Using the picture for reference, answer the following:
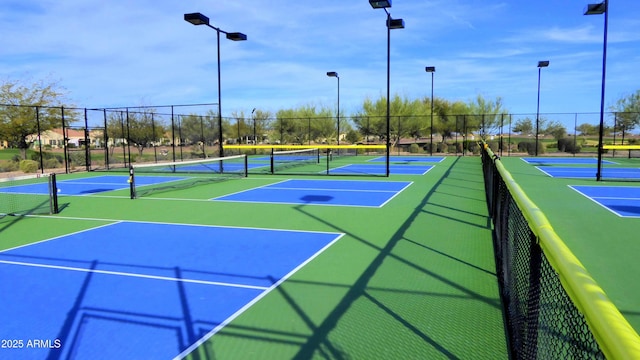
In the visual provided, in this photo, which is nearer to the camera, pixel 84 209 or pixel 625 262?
pixel 625 262

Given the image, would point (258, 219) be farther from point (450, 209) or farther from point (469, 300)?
point (469, 300)

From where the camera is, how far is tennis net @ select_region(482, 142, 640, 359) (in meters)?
1.33

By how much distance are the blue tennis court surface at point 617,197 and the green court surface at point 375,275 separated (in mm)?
850

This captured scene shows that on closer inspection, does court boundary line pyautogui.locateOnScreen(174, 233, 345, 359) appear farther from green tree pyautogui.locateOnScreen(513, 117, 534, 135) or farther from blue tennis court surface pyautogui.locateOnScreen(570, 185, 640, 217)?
green tree pyautogui.locateOnScreen(513, 117, 534, 135)

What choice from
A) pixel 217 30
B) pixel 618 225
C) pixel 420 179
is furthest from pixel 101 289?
pixel 217 30

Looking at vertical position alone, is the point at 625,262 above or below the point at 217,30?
below

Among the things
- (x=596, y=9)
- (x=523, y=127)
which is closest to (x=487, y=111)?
(x=523, y=127)

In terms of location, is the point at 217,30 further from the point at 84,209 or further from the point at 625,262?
the point at 625,262

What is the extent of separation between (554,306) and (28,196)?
15785 mm

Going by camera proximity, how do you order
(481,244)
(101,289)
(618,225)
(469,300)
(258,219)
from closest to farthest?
(469,300) < (101,289) < (481,244) < (618,225) < (258,219)

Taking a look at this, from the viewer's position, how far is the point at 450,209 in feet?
36.7

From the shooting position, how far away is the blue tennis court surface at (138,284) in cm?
434

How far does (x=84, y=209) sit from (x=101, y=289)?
22.8ft

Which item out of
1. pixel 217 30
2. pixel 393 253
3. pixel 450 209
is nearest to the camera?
pixel 393 253
